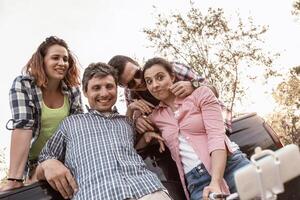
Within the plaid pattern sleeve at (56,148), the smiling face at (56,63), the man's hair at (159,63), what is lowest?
the plaid pattern sleeve at (56,148)

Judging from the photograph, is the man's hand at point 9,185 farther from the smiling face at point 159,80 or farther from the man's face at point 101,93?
the smiling face at point 159,80

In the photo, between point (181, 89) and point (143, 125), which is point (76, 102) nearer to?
point (143, 125)

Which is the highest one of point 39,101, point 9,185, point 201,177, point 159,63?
point 159,63

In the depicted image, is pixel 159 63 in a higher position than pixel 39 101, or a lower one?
higher

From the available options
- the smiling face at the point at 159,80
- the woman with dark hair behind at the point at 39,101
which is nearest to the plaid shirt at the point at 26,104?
the woman with dark hair behind at the point at 39,101

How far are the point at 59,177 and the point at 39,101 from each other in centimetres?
83

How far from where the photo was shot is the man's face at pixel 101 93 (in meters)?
2.77

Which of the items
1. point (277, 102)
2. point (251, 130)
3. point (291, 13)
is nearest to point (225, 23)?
point (291, 13)

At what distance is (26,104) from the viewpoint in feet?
9.25

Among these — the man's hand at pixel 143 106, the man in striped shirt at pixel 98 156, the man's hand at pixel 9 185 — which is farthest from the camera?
the man's hand at pixel 143 106

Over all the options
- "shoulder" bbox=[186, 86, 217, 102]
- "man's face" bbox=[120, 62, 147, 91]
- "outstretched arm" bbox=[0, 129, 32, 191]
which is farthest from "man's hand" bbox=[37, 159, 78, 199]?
"man's face" bbox=[120, 62, 147, 91]

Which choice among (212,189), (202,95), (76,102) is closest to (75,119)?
(76,102)

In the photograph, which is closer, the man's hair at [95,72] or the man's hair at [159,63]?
the man's hair at [95,72]

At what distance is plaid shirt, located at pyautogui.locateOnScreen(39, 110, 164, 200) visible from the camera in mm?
2277
